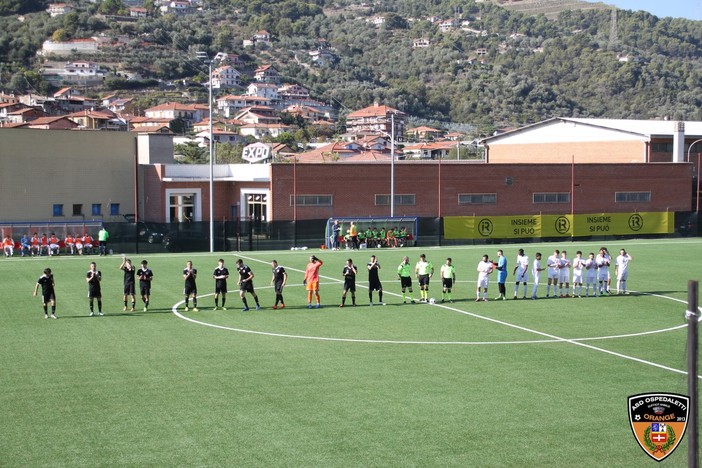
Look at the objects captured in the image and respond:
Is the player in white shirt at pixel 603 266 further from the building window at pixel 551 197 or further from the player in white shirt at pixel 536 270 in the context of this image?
the building window at pixel 551 197

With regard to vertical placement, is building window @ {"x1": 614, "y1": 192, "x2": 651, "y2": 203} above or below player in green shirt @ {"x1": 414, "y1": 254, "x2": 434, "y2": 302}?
above

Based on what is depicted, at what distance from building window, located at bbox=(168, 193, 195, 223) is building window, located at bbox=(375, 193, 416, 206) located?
14.0 meters

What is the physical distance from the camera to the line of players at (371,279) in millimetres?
29062

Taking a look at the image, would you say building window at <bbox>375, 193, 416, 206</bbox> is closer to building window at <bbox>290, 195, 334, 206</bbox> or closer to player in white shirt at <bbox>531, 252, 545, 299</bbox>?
building window at <bbox>290, 195, 334, 206</bbox>

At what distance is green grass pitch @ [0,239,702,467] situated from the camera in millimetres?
15227

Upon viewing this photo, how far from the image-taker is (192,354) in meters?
22.9

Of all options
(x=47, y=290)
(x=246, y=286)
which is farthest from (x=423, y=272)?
(x=47, y=290)

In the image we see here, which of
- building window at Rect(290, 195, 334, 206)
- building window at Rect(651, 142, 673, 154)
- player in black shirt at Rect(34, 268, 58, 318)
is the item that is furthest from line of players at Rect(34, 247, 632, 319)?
building window at Rect(651, 142, 673, 154)

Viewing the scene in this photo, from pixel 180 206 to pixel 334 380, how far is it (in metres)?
48.5

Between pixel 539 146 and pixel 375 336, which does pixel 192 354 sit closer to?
pixel 375 336

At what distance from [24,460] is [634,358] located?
14.8m

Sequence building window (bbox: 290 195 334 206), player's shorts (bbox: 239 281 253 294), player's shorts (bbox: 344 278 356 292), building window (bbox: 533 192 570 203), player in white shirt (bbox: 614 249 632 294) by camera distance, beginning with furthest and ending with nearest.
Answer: building window (bbox: 533 192 570 203) < building window (bbox: 290 195 334 206) < player in white shirt (bbox: 614 249 632 294) < player's shorts (bbox: 344 278 356 292) < player's shorts (bbox: 239 281 253 294)

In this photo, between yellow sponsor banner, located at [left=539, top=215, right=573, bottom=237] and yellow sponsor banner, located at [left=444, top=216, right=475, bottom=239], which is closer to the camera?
yellow sponsor banner, located at [left=444, top=216, right=475, bottom=239]

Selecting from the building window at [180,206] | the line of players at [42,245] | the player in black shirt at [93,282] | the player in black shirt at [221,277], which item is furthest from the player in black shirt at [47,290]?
the building window at [180,206]
